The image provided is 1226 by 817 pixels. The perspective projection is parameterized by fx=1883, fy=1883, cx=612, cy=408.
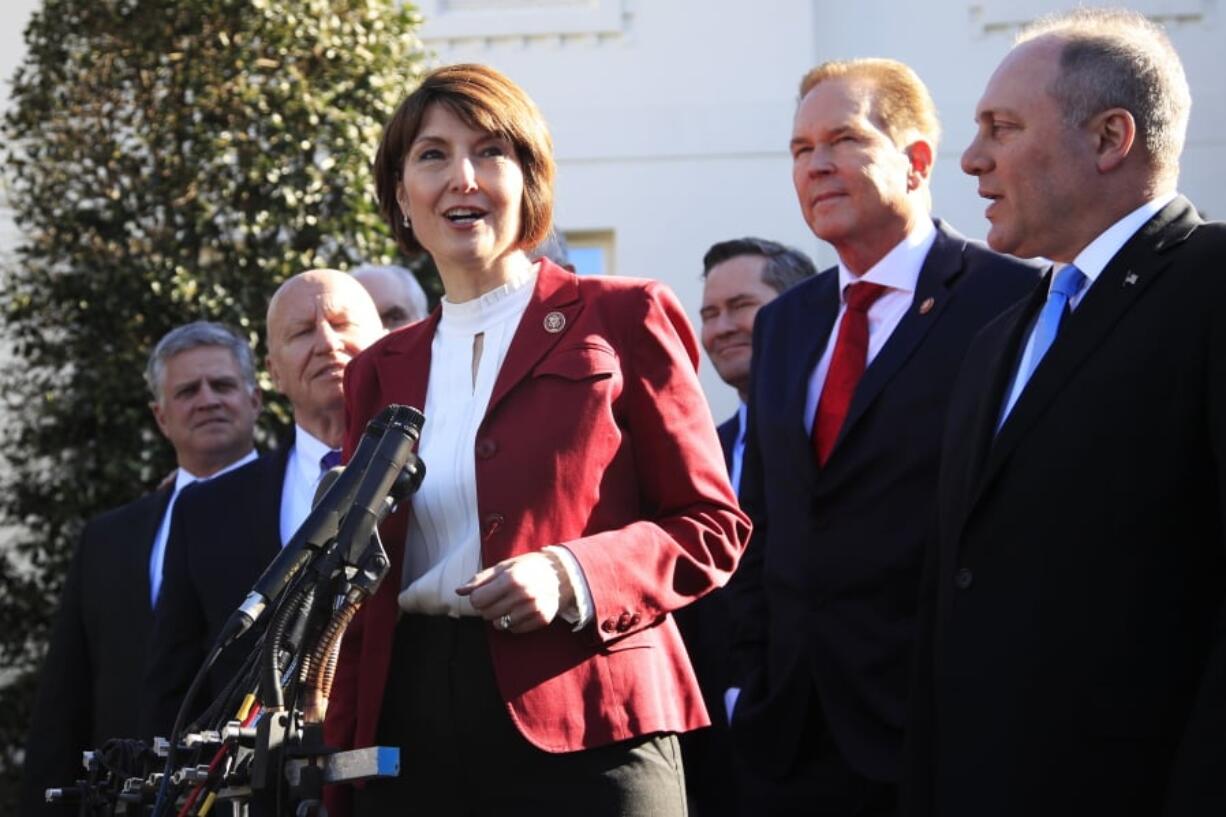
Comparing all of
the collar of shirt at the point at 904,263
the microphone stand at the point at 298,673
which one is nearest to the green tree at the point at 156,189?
the collar of shirt at the point at 904,263

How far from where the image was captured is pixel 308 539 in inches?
118

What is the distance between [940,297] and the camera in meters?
4.64

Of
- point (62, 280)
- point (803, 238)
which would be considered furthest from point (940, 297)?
point (803, 238)

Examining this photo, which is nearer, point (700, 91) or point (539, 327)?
point (539, 327)

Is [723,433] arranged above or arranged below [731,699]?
above

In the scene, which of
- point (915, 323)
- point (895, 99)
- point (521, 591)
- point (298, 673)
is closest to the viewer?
point (298, 673)

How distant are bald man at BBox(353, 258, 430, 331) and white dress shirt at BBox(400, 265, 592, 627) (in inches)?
119

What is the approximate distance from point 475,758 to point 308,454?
7.29 feet

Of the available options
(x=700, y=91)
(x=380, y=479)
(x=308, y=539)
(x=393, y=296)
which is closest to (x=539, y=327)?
(x=380, y=479)

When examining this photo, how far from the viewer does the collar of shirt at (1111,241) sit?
11.8ft

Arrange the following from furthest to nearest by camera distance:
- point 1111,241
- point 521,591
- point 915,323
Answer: point 915,323 → point 1111,241 → point 521,591

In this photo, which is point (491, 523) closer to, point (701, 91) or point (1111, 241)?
point (1111, 241)

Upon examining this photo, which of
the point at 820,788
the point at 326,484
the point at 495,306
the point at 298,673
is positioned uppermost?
the point at 495,306

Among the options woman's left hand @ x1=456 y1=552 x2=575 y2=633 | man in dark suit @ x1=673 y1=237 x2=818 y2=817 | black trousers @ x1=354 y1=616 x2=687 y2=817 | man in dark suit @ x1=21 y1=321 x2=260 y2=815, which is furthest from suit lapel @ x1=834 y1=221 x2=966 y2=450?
man in dark suit @ x1=21 y1=321 x2=260 y2=815
